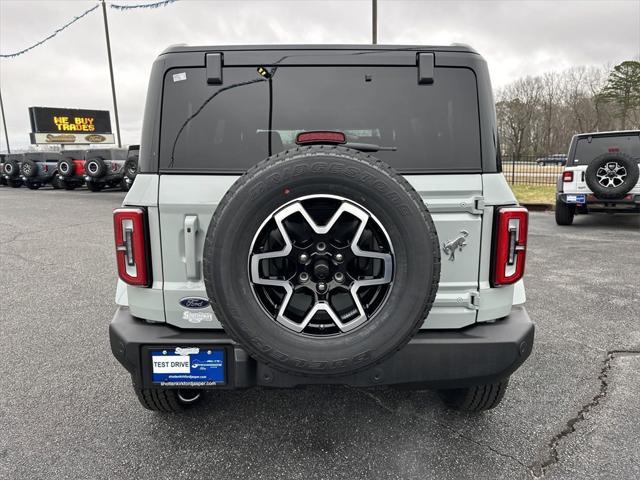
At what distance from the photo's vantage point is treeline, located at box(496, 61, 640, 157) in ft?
140

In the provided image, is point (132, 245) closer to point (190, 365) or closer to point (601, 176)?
point (190, 365)

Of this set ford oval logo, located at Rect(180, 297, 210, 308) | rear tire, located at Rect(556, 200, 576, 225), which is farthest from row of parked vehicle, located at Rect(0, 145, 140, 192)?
ford oval logo, located at Rect(180, 297, 210, 308)

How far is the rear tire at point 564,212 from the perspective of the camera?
8.96 metres

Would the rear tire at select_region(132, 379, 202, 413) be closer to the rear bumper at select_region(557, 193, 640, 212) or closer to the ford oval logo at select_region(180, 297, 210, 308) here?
the ford oval logo at select_region(180, 297, 210, 308)

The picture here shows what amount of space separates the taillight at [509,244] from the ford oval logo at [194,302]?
137 cm

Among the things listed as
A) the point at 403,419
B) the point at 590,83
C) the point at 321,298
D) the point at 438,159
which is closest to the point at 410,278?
the point at 321,298

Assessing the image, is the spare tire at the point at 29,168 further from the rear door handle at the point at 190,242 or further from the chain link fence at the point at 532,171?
the rear door handle at the point at 190,242

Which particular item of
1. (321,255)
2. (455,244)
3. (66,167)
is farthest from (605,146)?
(66,167)

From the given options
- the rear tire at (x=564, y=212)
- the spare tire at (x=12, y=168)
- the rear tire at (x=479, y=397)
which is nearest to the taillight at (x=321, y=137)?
the rear tire at (x=479, y=397)

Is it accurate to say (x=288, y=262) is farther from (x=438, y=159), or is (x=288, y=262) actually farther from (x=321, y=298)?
(x=438, y=159)

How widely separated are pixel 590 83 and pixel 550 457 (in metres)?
56.8

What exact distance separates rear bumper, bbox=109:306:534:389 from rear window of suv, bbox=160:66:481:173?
2.58ft

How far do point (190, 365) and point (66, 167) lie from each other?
19943 mm

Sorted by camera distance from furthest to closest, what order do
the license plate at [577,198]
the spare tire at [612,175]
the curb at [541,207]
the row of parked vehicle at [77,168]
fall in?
the row of parked vehicle at [77,168], the curb at [541,207], the license plate at [577,198], the spare tire at [612,175]
